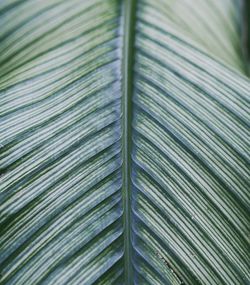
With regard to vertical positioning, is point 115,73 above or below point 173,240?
above

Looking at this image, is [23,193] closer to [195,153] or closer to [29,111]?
[29,111]

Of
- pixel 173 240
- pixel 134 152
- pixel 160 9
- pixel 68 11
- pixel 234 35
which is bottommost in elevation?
pixel 173 240

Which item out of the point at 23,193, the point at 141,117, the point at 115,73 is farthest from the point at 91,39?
the point at 23,193

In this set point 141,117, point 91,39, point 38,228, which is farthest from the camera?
point 91,39

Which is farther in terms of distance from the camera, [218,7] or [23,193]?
[218,7]

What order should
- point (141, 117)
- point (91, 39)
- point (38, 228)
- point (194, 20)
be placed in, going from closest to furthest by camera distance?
point (38, 228)
point (141, 117)
point (91, 39)
point (194, 20)

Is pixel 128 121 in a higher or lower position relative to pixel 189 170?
higher

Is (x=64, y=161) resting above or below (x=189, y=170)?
above
